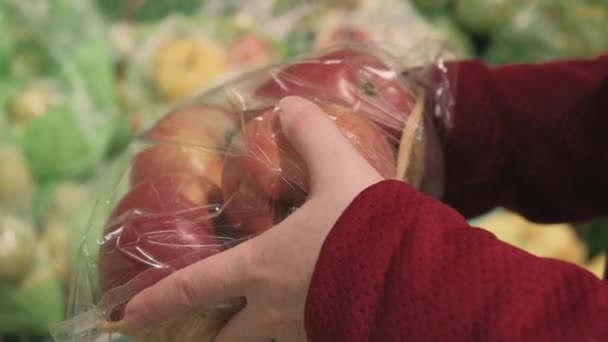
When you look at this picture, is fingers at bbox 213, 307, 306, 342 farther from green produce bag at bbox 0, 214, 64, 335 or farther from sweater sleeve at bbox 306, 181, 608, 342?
green produce bag at bbox 0, 214, 64, 335

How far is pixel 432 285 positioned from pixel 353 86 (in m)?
0.19

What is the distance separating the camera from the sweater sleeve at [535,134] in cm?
57

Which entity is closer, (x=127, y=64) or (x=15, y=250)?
(x=15, y=250)

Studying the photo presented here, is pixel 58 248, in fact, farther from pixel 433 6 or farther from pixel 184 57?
pixel 433 6

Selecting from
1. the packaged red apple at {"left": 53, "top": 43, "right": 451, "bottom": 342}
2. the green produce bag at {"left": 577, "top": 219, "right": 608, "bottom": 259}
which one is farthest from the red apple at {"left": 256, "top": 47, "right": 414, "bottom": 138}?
the green produce bag at {"left": 577, "top": 219, "right": 608, "bottom": 259}

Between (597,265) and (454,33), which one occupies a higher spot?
(454,33)

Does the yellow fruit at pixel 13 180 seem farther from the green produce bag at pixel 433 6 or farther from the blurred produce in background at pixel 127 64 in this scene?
the green produce bag at pixel 433 6

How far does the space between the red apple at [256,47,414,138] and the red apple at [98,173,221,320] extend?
92 mm

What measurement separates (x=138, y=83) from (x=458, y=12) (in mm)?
643

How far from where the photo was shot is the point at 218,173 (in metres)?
0.44

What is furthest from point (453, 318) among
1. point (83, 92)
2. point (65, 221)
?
point (83, 92)

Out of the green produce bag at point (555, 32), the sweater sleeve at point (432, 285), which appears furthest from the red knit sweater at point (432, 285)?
the green produce bag at point (555, 32)

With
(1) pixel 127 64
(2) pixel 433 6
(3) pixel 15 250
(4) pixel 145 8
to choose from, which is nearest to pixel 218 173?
(3) pixel 15 250

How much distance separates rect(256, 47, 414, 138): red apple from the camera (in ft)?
1.56
